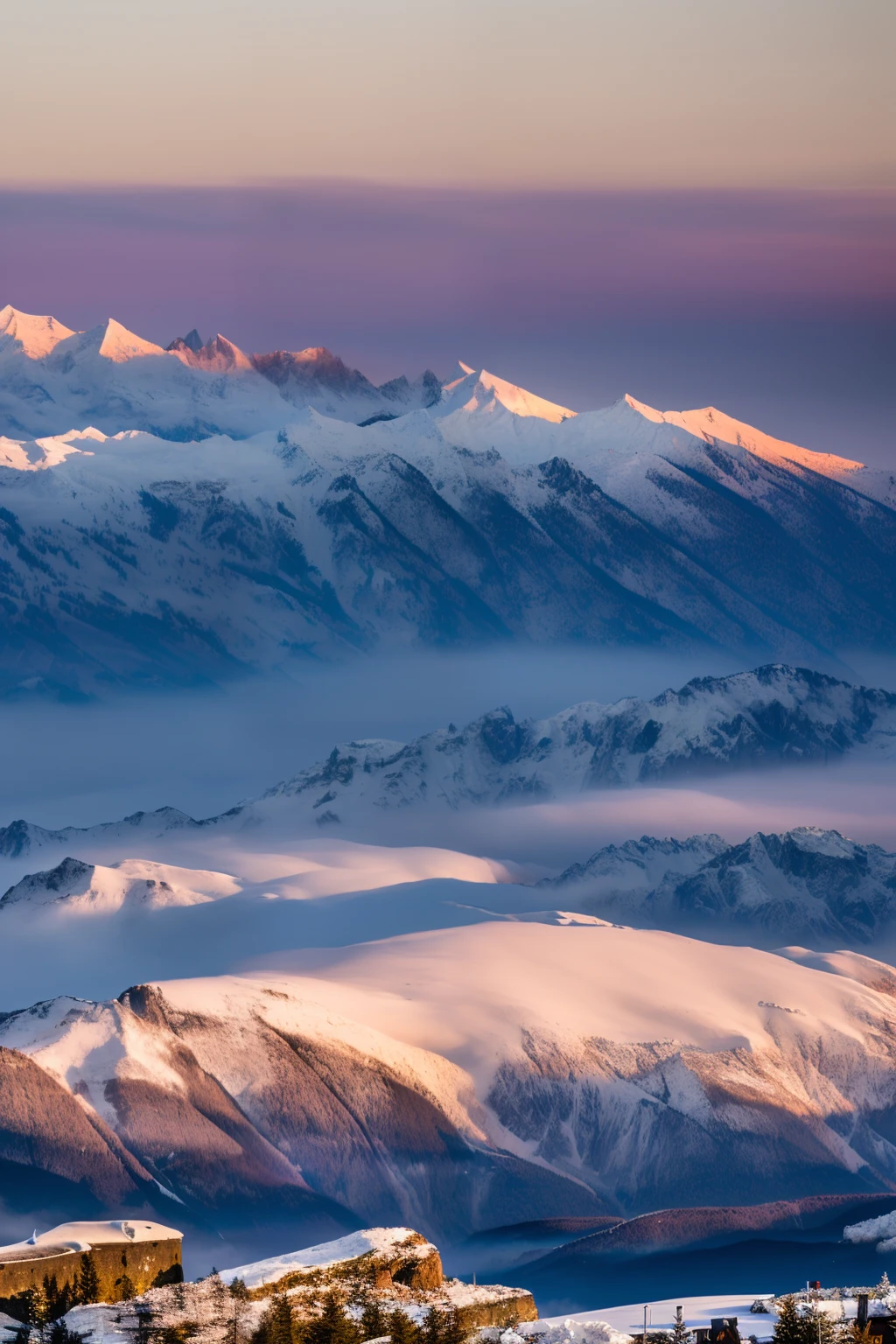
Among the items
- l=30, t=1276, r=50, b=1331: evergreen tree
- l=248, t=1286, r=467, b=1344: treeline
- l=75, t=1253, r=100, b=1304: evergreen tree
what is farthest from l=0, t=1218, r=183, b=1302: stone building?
l=248, t=1286, r=467, b=1344: treeline

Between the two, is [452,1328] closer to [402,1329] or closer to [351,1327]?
[402,1329]

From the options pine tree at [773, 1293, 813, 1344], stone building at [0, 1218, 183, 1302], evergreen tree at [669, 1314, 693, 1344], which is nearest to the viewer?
pine tree at [773, 1293, 813, 1344]

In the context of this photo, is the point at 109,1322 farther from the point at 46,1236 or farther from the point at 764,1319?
the point at 764,1319

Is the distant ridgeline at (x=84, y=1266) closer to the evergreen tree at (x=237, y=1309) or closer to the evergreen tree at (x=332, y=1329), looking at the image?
the evergreen tree at (x=237, y=1309)

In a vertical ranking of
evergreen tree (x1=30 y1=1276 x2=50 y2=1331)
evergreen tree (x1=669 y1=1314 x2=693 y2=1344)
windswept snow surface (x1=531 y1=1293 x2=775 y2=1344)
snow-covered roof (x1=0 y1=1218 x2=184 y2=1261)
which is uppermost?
snow-covered roof (x1=0 y1=1218 x2=184 y2=1261)

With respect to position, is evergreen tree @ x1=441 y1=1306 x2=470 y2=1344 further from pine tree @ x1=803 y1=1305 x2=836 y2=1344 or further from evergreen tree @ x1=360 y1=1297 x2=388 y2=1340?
pine tree @ x1=803 y1=1305 x2=836 y2=1344

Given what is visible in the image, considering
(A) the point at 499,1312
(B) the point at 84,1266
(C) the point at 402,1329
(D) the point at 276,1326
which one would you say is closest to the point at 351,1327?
(D) the point at 276,1326

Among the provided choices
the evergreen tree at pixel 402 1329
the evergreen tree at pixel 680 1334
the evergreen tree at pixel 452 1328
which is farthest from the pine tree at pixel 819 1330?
the evergreen tree at pixel 402 1329
